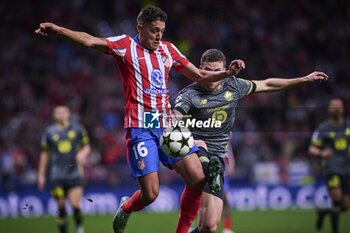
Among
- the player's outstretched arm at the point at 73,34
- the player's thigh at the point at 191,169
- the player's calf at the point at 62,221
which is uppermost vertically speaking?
the player's outstretched arm at the point at 73,34

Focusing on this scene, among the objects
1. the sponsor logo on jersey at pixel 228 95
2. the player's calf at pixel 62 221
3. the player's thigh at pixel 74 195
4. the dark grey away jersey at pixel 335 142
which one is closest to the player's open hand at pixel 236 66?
the sponsor logo on jersey at pixel 228 95

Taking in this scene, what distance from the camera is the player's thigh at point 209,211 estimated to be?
686 centimetres

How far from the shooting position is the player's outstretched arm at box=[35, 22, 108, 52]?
19.1ft

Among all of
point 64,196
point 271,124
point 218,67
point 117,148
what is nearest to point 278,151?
point 271,124

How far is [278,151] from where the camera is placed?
14.9 m

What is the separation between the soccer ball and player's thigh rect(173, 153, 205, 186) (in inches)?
2.8

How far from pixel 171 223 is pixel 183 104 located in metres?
5.80

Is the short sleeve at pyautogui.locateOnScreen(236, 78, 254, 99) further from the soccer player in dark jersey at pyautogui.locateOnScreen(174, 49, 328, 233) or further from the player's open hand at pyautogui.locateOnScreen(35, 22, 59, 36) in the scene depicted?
the player's open hand at pyautogui.locateOnScreen(35, 22, 59, 36)

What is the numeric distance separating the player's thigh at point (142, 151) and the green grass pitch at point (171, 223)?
462 centimetres

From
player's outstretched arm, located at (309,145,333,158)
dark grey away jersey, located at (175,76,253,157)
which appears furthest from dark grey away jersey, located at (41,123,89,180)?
dark grey away jersey, located at (175,76,253,157)

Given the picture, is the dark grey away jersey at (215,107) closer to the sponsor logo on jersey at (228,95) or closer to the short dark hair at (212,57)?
the sponsor logo on jersey at (228,95)

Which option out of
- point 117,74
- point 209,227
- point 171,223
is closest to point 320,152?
point 171,223

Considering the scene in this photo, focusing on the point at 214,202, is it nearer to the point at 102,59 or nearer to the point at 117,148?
the point at 117,148

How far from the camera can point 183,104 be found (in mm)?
7082
